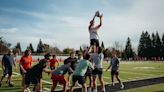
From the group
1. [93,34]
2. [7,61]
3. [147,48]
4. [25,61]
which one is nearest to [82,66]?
[93,34]

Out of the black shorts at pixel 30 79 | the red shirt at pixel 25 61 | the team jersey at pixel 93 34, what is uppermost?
the team jersey at pixel 93 34

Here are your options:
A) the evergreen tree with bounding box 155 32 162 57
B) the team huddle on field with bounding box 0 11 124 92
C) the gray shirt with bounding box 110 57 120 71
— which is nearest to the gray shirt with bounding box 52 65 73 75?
the team huddle on field with bounding box 0 11 124 92

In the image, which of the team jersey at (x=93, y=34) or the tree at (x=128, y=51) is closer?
the team jersey at (x=93, y=34)

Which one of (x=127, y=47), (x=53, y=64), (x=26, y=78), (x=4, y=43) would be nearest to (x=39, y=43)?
(x=4, y=43)

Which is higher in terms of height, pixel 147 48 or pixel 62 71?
pixel 147 48

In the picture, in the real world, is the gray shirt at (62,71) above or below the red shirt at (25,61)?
below

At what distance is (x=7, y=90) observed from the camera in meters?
14.6

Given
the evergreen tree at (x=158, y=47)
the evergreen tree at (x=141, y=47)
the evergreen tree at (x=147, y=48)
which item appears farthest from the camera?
the evergreen tree at (x=141, y=47)

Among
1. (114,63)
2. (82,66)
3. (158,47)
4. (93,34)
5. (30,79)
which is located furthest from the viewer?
(158,47)

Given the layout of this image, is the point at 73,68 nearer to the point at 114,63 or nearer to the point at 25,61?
the point at 25,61

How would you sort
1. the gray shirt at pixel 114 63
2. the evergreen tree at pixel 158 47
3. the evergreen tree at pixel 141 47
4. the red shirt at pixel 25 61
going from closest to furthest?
1. the red shirt at pixel 25 61
2. the gray shirt at pixel 114 63
3. the evergreen tree at pixel 158 47
4. the evergreen tree at pixel 141 47

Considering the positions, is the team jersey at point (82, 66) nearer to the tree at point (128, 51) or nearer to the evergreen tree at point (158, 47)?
the evergreen tree at point (158, 47)

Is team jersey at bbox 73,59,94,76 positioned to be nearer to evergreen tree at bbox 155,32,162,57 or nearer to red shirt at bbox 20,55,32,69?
red shirt at bbox 20,55,32,69

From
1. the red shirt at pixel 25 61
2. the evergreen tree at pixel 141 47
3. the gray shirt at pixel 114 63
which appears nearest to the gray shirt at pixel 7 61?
the red shirt at pixel 25 61
